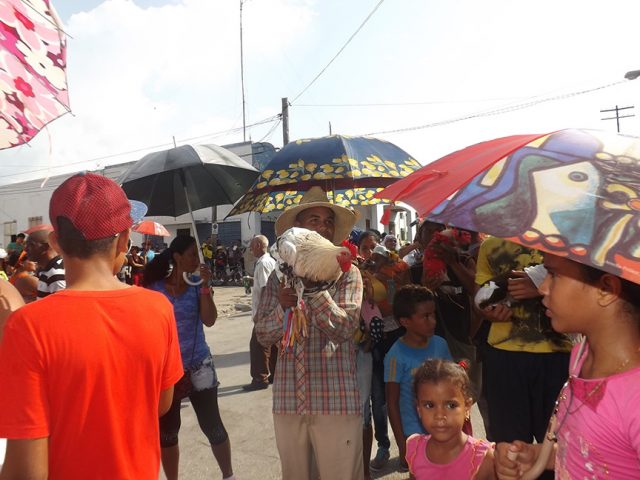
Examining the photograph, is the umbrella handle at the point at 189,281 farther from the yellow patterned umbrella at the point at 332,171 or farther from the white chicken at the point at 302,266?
the white chicken at the point at 302,266

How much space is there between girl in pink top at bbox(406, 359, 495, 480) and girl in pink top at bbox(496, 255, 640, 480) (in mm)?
838

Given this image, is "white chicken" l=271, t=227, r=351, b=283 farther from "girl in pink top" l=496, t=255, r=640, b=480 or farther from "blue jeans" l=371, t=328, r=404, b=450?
"blue jeans" l=371, t=328, r=404, b=450

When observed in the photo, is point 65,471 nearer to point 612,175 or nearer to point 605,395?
point 605,395

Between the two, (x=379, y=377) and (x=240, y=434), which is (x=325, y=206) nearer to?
(x=379, y=377)

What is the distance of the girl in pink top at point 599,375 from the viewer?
1267 mm

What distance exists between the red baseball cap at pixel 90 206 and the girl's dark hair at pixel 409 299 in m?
2.07

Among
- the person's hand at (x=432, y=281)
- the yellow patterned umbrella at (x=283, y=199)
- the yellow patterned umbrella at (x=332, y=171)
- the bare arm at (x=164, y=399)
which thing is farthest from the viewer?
the person's hand at (x=432, y=281)

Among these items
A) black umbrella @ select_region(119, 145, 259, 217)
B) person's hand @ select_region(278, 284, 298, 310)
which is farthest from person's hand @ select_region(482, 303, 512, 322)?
black umbrella @ select_region(119, 145, 259, 217)

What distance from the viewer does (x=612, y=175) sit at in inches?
47.2

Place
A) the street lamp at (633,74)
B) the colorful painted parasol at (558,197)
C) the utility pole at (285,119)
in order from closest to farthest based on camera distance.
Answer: the colorful painted parasol at (558,197)
the street lamp at (633,74)
the utility pole at (285,119)

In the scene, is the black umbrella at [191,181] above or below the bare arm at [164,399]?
above

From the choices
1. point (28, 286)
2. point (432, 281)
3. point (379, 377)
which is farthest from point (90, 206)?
point (28, 286)

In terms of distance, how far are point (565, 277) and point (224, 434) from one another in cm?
280

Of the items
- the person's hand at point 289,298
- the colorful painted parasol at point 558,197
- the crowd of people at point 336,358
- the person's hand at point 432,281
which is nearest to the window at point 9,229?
the crowd of people at point 336,358
